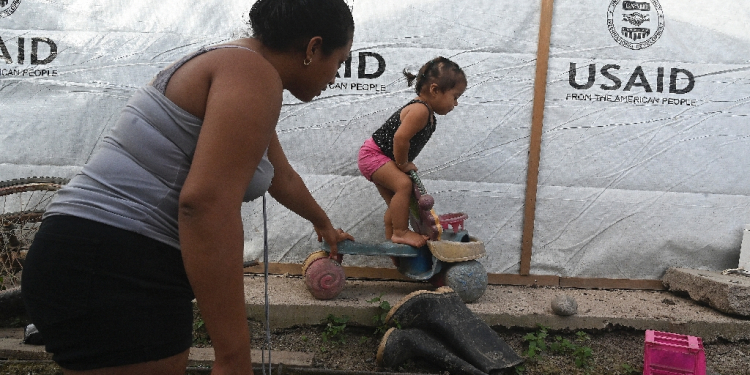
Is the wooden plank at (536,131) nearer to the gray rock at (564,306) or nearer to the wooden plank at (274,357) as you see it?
the gray rock at (564,306)

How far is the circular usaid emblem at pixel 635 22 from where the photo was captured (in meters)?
4.40

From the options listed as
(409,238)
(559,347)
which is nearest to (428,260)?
(409,238)

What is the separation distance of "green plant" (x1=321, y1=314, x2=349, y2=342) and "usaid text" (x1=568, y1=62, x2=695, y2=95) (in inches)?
94.8

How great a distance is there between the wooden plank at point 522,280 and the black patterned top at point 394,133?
1201mm

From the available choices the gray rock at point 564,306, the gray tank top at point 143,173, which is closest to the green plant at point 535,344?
the gray rock at point 564,306

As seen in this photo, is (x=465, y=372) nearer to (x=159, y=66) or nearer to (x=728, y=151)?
(x=728, y=151)

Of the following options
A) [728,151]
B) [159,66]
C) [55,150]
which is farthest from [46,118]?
[728,151]

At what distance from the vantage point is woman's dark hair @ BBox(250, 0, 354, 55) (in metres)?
1.28

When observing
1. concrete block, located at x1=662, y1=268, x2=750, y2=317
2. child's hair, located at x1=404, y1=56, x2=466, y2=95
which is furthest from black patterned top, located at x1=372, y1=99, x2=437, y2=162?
concrete block, located at x1=662, y1=268, x2=750, y2=317

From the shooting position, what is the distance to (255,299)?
150 inches

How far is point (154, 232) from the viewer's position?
1.22 meters

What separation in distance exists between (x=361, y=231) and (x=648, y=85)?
7.84ft

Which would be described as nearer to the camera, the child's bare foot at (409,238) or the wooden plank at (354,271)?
the child's bare foot at (409,238)

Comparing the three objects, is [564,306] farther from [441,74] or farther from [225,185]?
[225,185]
